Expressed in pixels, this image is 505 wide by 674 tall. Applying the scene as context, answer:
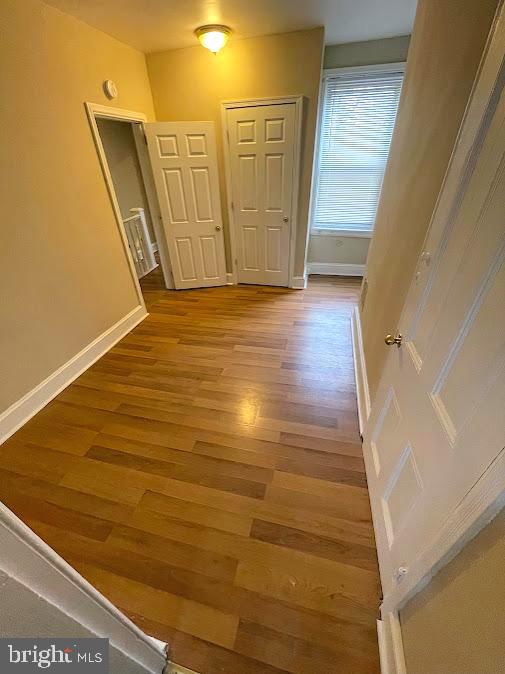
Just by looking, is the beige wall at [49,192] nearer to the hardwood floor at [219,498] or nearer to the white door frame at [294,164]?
the hardwood floor at [219,498]

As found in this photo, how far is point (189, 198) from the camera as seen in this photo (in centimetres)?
331

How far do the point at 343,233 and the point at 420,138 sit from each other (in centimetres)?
263

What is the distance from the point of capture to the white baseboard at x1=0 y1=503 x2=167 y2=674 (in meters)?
0.39

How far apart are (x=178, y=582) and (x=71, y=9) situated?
359cm

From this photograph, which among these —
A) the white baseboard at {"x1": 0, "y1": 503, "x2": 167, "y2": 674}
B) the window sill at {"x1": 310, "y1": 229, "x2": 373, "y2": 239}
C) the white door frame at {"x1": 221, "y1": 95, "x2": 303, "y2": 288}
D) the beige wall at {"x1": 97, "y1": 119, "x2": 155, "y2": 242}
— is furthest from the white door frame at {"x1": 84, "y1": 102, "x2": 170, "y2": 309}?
the white baseboard at {"x1": 0, "y1": 503, "x2": 167, "y2": 674}

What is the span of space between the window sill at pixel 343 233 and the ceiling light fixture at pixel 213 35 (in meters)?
2.24

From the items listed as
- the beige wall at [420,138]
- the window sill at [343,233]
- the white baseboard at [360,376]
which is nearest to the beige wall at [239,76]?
the window sill at [343,233]

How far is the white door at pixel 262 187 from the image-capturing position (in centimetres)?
288

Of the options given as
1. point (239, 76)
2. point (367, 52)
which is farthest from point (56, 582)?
point (367, 52)

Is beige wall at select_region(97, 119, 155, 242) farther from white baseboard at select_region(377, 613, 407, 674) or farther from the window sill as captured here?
white baseboard at select_region(377, 613, 407, 674)

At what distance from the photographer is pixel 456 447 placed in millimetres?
707

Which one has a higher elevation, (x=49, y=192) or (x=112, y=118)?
(x=112, y=118)

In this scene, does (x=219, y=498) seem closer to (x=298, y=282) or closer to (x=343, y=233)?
(x=298, y=282)

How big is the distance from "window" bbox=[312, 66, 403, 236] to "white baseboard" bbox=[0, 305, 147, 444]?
299cm
